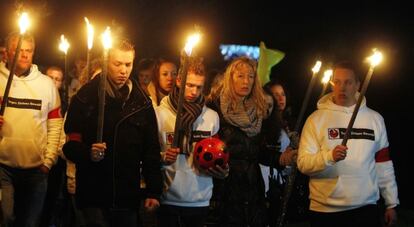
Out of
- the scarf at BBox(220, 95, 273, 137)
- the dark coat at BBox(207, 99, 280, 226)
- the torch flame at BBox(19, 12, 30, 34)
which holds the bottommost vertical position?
the dark coat at BBox(207, 99, 280, 226)

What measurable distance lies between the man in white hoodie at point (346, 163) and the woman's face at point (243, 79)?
821 millimetres

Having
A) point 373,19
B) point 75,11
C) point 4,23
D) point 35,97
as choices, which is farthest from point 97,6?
point 35,97

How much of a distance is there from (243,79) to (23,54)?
7.82 feet

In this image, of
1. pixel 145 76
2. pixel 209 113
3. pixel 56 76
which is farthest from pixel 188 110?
pixel 56 76

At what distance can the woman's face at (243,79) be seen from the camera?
6711 millimetres

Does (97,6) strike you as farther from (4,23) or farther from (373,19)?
(373,19)

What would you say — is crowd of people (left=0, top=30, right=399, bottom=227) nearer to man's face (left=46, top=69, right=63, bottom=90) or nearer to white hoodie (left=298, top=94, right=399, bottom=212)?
white hoodie (left=298, top=94, right=399, bottom=212)

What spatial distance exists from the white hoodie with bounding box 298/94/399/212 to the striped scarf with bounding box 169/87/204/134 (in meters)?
1.10

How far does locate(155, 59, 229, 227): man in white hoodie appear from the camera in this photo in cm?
612

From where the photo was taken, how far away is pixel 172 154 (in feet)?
18.6

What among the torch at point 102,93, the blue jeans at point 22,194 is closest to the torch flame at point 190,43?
the torch at point 102,93

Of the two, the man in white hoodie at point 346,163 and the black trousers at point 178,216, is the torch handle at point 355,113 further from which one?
the black trousers at point 178,216

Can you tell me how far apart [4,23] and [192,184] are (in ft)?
31.6

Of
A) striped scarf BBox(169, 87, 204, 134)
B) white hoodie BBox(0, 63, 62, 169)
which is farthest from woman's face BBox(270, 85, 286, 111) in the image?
white hoodie BBox(0, 63, 62, 169)
